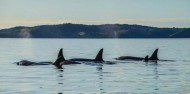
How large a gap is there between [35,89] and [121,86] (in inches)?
243

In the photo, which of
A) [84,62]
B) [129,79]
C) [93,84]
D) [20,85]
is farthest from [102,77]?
[84,62]

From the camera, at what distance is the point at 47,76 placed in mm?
43406

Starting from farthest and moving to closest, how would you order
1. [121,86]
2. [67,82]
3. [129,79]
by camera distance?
1. [129,79]
2. [67,82]
3. [121,86]

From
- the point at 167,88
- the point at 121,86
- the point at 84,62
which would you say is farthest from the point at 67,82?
the point at 84,62

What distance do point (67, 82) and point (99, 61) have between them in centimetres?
2621

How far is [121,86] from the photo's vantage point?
115ft

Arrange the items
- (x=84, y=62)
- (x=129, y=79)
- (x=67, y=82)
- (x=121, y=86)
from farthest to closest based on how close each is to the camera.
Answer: (x=84, y=62) → (x=129, y=79) → (x=67, y=82) → (x=121, y=86)

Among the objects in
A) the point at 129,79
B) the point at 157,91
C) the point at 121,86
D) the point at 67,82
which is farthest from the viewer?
the point at 129,79

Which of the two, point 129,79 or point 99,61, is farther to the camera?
point 99,61

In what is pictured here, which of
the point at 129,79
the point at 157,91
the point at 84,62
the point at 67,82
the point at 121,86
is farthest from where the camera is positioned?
the point at 84,62

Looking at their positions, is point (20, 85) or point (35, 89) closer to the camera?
point (35, 89)

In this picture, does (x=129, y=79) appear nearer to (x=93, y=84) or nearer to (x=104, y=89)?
(x=93, y=84)

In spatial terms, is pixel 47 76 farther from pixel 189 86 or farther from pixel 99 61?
pixel 99 61

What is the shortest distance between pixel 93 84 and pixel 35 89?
5.21 meters
